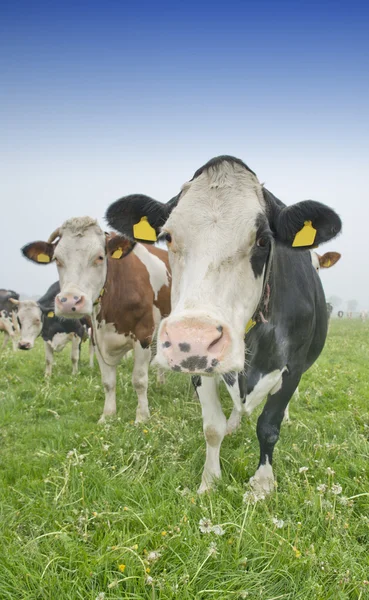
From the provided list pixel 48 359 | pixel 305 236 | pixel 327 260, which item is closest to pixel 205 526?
pixel 305 236

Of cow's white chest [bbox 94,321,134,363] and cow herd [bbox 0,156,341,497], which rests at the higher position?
cow herd [bbox 0,156,341,497]

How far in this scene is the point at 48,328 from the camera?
34.4ft

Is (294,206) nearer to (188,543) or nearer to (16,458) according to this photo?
(188,543)

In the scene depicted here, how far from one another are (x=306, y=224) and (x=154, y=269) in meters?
4.14

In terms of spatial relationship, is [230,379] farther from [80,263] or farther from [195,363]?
[80,263]

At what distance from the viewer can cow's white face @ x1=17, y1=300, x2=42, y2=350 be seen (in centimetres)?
1102

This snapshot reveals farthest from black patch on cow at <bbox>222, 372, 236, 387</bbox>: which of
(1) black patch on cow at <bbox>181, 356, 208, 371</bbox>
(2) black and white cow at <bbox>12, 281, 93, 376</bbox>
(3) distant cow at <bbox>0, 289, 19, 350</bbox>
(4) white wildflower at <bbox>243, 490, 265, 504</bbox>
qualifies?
(3) distant cow at <bbox>0, 289, 19, 350</bbox>

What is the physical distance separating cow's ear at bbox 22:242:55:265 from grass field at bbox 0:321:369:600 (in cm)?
224

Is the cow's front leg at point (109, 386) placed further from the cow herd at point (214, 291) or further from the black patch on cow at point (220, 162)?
the black patch on cow at point (220, 162)

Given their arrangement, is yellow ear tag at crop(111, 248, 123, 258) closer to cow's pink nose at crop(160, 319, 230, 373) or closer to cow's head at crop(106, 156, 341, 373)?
cow's head at crop(106, 156, 341, 373)

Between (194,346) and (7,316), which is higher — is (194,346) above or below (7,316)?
above

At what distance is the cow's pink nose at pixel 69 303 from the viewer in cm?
493

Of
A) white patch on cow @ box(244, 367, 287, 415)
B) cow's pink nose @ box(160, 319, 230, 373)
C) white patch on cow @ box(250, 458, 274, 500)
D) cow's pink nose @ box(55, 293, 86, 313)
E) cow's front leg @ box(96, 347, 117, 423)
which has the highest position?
cow's pink nose @ box(160, 319, 230, 373)

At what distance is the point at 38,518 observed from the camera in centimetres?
296
